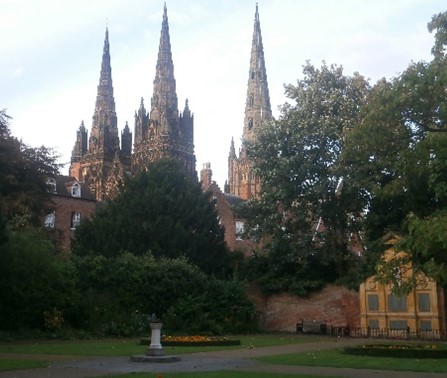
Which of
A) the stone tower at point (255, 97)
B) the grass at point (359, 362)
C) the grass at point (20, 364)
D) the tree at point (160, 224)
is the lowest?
the grass at point (20, 364)

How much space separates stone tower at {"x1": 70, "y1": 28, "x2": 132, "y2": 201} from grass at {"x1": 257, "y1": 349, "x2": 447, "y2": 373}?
71687 mm

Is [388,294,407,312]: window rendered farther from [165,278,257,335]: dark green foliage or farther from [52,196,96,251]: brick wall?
[52,196,96,251]: brick wall

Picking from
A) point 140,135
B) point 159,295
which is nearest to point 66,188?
point 159,295

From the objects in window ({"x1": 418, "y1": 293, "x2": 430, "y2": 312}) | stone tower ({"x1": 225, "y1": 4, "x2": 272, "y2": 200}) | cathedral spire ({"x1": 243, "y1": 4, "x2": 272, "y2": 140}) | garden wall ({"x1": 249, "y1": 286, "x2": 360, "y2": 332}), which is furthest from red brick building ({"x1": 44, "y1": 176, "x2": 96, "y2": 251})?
cathedral spire ({"x1": 243, "y1": 4, "x2": 272, "y2": 140})

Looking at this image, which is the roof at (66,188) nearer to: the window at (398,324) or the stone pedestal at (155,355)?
the window at (398,324)

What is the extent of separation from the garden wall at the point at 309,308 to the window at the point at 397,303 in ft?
9.31

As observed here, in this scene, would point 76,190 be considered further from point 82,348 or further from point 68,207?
point 82,348

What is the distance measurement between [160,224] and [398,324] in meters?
16.0

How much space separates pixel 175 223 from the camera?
42.2 metres

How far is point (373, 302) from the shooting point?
121 ft

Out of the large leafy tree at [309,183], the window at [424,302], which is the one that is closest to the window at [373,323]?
the window at [424,302]

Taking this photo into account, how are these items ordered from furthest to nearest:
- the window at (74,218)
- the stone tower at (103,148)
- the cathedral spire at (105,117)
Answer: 1. the cathedral spire at (105,117)
2. the stone tower at (103,148)
3. the window at (74,218)

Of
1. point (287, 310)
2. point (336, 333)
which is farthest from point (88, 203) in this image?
point (336, 333)

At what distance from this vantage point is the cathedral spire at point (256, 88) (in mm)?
114250
